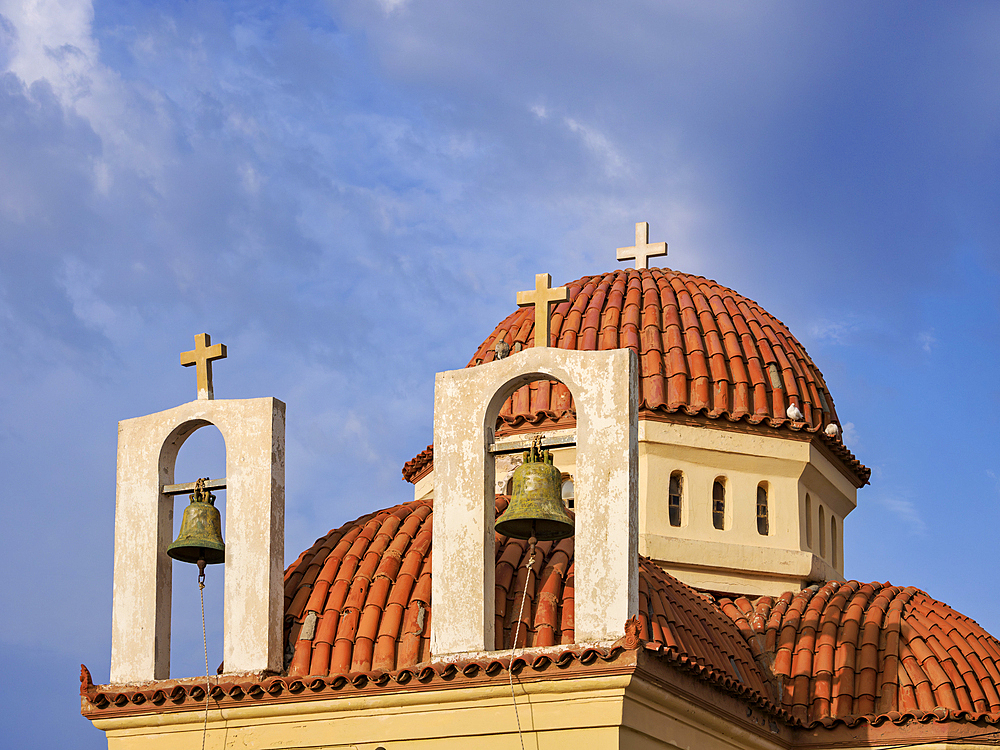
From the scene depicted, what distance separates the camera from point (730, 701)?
12.6 meters

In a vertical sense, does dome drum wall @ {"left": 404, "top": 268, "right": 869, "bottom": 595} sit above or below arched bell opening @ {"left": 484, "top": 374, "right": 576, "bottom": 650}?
above

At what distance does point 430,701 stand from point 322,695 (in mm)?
877

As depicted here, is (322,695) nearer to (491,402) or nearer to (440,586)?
(440,586)

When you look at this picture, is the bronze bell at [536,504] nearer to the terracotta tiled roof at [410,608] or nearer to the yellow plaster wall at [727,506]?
the terracotta tiled roof at [410,608]

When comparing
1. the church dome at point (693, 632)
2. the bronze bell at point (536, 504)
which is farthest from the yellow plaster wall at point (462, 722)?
the bronze bell at point (536, 504)

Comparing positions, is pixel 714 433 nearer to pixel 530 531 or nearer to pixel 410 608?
pixel 530 531

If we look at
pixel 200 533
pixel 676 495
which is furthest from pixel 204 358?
pixel 676 495

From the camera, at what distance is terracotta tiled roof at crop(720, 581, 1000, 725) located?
44.8 feet

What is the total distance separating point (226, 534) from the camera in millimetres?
12648

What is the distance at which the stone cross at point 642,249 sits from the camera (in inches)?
758

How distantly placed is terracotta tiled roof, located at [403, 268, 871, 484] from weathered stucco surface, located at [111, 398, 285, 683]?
4.24m

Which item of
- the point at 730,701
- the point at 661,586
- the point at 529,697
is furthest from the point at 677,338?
the point at 529,697

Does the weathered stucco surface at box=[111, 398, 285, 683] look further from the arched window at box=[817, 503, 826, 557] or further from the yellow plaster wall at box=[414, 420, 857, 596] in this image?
the arched window at box=[817, 503, 826, 557]

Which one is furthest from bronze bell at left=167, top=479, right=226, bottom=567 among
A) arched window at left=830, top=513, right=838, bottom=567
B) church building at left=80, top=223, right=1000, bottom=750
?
arched window at left=830, top=513, right=838, bottom=567
